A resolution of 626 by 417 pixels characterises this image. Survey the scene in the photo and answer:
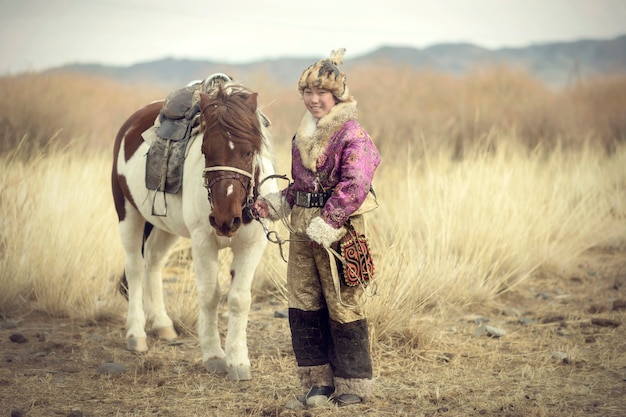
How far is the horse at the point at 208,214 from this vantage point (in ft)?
14.2

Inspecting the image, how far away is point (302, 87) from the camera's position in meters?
4.14

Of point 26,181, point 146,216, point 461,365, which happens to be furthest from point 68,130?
point 461,365

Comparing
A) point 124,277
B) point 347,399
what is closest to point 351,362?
point 347,399

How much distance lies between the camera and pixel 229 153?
433 centimetres

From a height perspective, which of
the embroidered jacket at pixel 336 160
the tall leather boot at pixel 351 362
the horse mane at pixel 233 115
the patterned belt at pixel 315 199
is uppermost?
the horse mane at pixel 233 115

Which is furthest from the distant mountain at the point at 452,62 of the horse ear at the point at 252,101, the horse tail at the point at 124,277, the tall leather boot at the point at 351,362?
the tall leather boot at the point at 351,362

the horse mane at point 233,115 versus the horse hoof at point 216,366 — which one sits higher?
the horse mane at point 233,115

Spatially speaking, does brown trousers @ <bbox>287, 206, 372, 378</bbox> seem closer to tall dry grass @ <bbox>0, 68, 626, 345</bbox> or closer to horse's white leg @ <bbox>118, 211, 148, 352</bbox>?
tall dry grass @ <bbox>0, 68, 626, 345</bbox>

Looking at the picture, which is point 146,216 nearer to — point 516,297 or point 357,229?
point 357,229

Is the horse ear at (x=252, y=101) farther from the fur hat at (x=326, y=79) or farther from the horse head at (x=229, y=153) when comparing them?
the fur hat at (x=326, y=79)

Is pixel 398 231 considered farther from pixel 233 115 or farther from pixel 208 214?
pixel 233 115

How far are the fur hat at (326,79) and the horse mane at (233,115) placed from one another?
433mm

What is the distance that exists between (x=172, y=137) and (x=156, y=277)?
1.49 meters

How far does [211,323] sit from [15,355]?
1.47m
